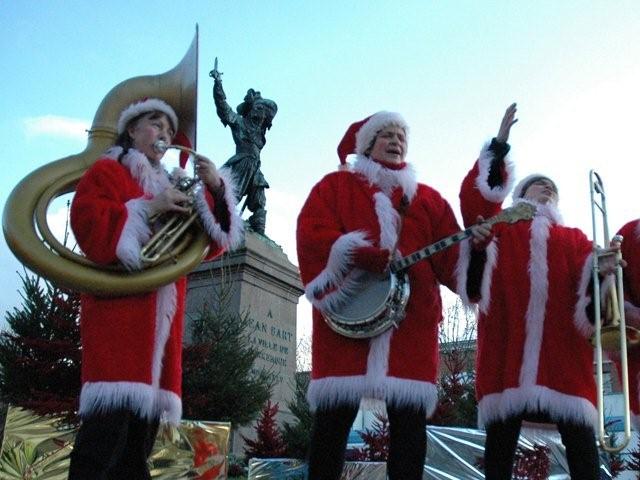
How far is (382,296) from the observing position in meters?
3.54

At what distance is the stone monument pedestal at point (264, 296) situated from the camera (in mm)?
10734

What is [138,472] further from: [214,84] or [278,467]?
[214,84]

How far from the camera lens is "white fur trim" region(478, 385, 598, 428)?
3717 mm

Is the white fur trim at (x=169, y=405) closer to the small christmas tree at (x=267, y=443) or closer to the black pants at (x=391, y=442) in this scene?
the black pants at (x=391, y=442)

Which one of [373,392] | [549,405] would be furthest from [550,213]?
[373,392]

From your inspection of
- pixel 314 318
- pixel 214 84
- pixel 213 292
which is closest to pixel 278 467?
pixel 314 318

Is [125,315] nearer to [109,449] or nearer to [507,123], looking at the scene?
[109,449]

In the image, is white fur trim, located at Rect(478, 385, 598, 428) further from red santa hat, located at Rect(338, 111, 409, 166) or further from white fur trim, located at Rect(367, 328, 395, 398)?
red santa hat, located at Rect(338, 111, 409, 166)

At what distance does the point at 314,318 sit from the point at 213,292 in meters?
7.09

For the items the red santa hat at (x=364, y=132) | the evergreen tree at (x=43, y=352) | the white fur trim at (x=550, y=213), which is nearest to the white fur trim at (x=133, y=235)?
the red santa hat at (x=364, y=132)

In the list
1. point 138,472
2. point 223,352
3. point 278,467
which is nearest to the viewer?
point 138,472

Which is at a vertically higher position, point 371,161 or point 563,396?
point 371,161

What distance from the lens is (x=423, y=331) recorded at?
358 cm

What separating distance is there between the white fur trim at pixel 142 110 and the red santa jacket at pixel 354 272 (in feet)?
2.79
